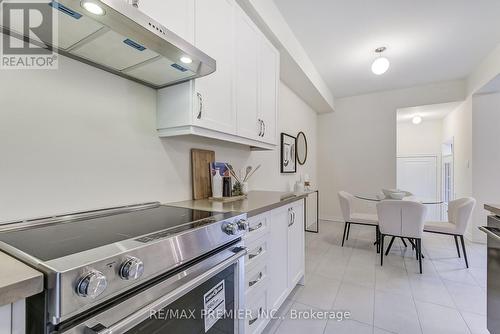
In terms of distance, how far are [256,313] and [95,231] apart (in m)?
1.09

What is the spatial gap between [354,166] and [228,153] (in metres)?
3.59

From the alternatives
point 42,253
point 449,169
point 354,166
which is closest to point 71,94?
point 42,253

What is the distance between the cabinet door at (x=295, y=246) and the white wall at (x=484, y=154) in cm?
332

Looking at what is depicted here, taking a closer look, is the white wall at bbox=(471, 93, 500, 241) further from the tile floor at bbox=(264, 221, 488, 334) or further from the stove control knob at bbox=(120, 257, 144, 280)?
the stove control knob at bbox=(120, 257, 144, 280)

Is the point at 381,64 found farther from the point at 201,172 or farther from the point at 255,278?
the point at 255,278

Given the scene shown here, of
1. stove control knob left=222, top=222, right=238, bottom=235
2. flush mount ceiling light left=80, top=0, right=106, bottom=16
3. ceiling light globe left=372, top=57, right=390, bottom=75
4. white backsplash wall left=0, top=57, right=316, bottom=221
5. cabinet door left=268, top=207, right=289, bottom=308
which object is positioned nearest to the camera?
flush mount ceiling light left=80, top=0, right=106, bottom=16

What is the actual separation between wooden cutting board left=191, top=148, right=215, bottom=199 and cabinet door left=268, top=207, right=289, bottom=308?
1.85 ft

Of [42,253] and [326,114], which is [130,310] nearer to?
[42,253]

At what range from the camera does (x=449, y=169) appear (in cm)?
516

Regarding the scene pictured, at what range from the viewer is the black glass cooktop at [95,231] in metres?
0.68

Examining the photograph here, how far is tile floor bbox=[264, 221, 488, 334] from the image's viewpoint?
1.71 m

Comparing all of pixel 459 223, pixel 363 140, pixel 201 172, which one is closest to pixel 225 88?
pixel 201 172

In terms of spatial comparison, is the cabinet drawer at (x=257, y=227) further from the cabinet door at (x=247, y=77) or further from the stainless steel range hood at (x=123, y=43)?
the stainless steel range hood at (x=123, y=43)

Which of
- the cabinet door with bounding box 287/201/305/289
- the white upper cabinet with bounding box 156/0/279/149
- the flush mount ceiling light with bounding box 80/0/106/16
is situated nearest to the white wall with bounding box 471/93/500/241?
the cabinet door with bounding box 287/201/305/289
